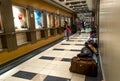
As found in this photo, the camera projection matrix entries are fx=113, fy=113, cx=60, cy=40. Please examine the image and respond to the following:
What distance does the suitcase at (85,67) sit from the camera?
287cm

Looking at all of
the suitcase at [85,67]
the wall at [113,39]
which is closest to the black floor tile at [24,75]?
the suitcase at [85,67]

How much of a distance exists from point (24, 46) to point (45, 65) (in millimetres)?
1696

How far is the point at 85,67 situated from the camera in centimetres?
293

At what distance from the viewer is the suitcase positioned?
2869 mm

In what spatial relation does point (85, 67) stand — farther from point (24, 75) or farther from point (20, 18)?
point (20, 18)

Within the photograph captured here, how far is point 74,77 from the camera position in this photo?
2836 mm

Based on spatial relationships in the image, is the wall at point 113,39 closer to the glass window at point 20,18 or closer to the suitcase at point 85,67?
the suitcase at point 85,67

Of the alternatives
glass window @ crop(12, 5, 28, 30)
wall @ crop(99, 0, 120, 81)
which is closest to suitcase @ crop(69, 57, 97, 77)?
wall @ crop(99, 0, 120, 81)

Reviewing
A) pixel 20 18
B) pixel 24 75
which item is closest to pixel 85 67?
pixel 24 75

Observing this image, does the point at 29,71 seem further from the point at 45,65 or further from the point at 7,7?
the point at 7,7

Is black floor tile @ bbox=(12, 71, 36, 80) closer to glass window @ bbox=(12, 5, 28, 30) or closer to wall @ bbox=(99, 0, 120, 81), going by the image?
wall @ bbox=(99, 0, 120, 81)

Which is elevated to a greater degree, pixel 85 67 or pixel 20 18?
pixel 20 18

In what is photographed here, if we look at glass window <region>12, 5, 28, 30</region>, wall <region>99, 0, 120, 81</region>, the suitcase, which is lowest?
the suitcase

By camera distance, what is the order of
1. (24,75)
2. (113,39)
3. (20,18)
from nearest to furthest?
(113,39) → (24,75) → (20,18)
